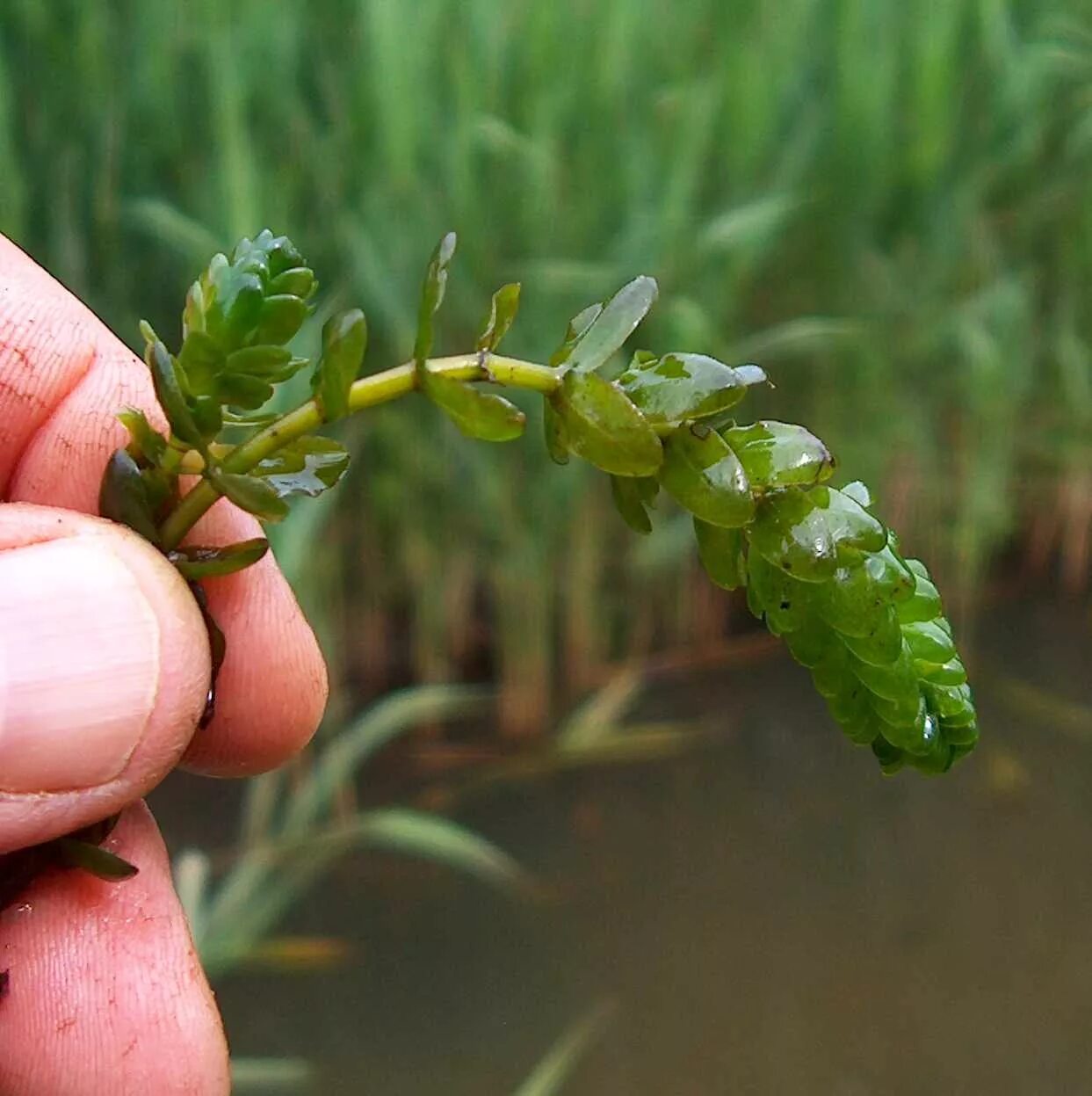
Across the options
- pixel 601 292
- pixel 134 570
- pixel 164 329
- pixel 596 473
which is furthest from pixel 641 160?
pixel 134 570

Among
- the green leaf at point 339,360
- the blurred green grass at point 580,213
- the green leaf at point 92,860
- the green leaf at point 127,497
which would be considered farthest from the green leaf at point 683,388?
the blurred green grass at point 580,213

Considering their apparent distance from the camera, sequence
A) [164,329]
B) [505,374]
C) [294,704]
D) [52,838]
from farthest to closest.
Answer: [164,329], [294,704], [52,838], [505,374]

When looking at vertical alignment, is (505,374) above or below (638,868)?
above

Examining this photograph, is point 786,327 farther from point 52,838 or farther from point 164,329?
point 52,838

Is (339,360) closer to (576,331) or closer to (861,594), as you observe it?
(576,331)

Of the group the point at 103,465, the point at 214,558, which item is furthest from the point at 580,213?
the point at 214,558

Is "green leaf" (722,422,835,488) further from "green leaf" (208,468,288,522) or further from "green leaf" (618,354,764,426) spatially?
"green leaf" (208,468,288,522)
